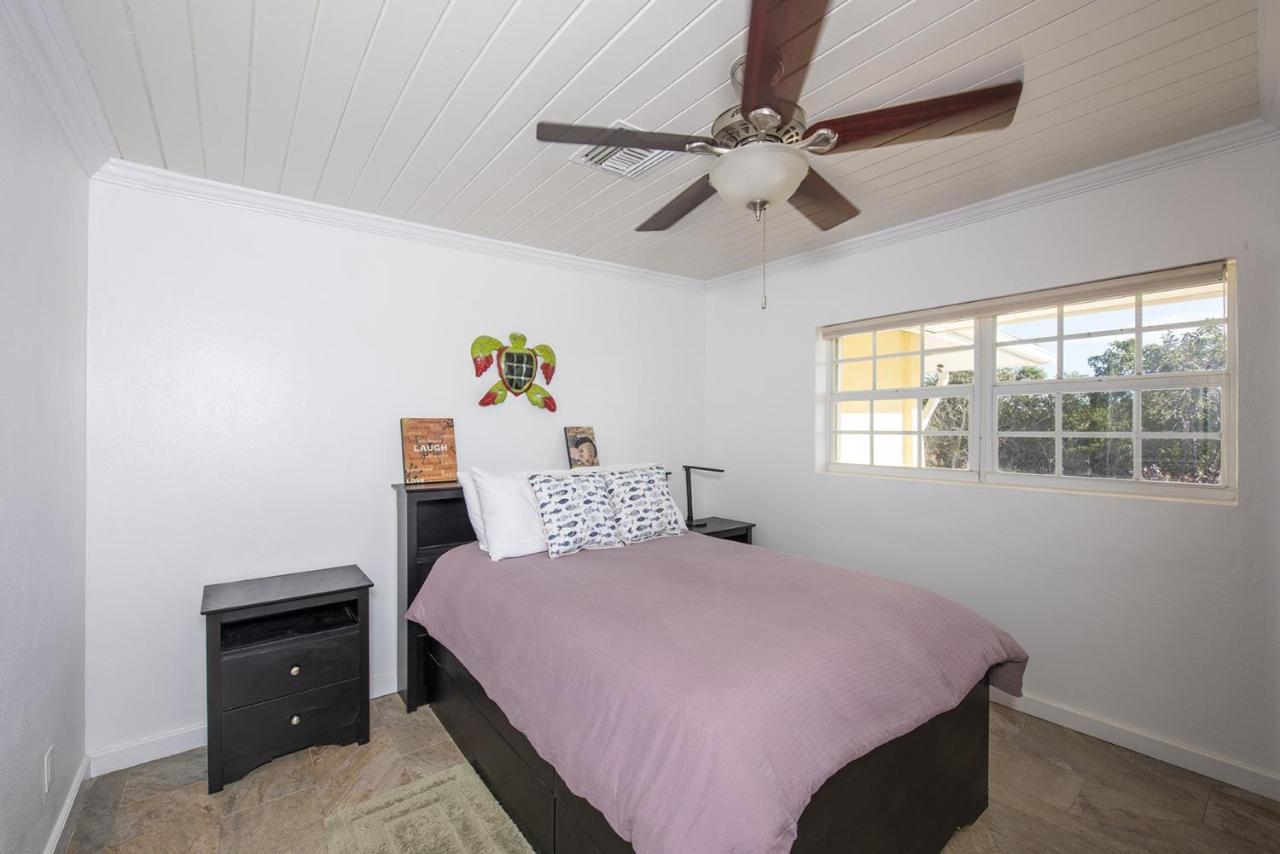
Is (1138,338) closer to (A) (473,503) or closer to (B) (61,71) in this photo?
(A) (473,503)

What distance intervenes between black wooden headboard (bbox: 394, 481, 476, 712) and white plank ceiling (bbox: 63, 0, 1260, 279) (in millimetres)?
1421

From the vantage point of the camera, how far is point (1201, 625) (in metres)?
2.19

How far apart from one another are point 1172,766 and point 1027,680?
0.53 metres

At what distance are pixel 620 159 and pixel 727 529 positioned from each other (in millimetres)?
2253

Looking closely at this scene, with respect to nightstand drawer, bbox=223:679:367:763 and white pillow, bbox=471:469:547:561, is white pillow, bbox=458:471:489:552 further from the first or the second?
nightstand drawer, bbox=223:679:367:763

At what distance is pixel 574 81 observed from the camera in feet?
5.63

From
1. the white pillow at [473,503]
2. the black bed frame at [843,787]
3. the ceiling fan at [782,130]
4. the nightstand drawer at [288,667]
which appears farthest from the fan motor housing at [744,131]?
the nightstand drawer at [288,667]

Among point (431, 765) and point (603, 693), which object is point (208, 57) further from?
point (431, 765)

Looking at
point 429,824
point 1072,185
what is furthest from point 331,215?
point 1072,185

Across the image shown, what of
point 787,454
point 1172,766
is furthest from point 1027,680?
point 787,454

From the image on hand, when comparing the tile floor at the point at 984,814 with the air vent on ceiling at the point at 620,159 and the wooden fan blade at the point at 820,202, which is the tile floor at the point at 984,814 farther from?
the air vent on ceiling at the point at 620,159

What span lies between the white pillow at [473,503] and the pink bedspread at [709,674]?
274mm

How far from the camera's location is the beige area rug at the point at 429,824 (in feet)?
5.97

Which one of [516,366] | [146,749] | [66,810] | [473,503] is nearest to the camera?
[66,810]
